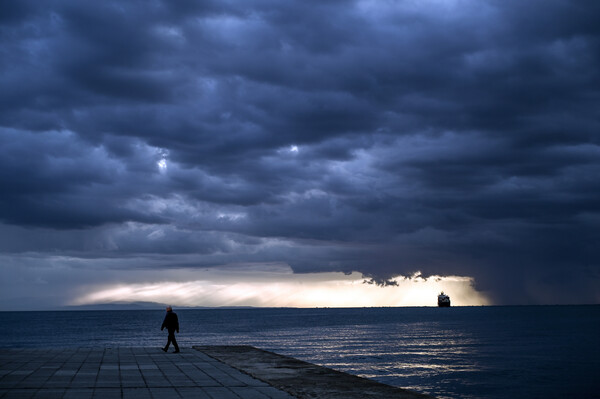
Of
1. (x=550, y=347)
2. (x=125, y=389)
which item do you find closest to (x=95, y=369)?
(x=125, y=389)

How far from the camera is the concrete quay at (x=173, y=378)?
16438mm

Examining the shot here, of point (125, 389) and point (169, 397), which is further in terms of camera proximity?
point (125, 389)

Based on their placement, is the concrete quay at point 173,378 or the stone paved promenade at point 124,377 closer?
the stone paved promenade at point 124,377

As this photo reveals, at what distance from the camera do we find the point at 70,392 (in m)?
16.4

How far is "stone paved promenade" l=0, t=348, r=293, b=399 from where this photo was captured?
53.4 feet

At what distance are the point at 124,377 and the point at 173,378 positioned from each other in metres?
1.72

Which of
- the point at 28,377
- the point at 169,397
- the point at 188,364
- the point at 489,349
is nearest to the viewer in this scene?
the point at 169,397

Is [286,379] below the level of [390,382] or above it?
above

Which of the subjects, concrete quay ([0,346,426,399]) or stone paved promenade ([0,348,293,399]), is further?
concrete quay ([0,346,426,399])

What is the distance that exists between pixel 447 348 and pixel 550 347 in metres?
11.9

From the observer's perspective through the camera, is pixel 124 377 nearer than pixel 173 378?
No

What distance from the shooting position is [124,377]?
64.6ft

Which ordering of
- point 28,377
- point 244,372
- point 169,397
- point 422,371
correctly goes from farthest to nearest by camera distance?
point 422,371 < point 244,372 < point 28,377 < point 169,397

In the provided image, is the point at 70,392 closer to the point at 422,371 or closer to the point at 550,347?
the point at 422,371
